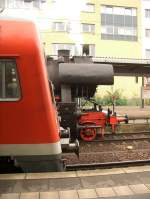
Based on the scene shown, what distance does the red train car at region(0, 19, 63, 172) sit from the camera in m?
5.48

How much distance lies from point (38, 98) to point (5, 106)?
443 mm

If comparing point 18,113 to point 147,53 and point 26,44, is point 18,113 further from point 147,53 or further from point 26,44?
point 147,53

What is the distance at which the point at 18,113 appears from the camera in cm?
546

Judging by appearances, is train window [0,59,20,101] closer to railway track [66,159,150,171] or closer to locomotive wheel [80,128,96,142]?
railway track [66,159,150,171]

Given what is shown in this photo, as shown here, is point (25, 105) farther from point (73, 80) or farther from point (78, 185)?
point (73, 80)

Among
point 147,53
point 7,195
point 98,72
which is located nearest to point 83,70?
point 98,72

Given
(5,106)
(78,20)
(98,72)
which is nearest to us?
(5,106)

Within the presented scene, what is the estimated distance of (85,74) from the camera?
1309cm

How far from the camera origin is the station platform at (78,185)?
195 inches

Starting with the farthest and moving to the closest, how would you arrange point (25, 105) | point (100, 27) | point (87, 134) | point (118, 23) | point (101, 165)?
point (118, 23), point (100, 27), point (87, 134), point (101, 165), point (25, 105)

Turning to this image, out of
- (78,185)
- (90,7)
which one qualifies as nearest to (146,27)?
(90,7)

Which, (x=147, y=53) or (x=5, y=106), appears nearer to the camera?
(x=5, y=106)

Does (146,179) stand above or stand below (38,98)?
below

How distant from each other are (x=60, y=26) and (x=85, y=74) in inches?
1245
